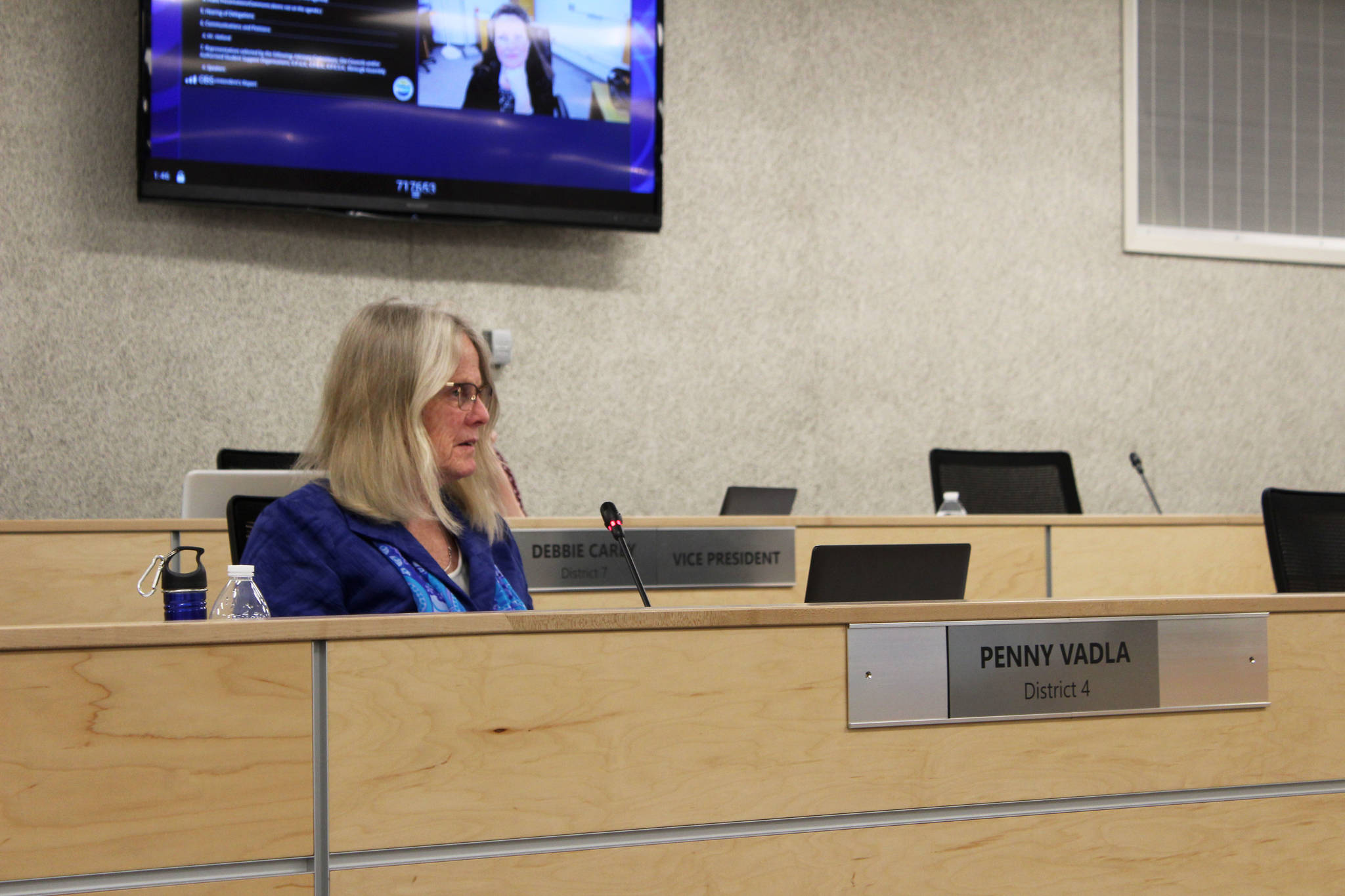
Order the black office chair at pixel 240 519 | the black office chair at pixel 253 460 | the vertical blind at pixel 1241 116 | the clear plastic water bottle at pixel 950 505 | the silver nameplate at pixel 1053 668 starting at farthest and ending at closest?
the vertical blind at pixel 1241 116 → the clear plastic water bottle at pixel 950 505 → the black office chair at pixel 253 460 → the black office chair at pixel 240 519 → the silver nameplate at pixel 1053 668

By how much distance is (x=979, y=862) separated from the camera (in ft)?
3.71

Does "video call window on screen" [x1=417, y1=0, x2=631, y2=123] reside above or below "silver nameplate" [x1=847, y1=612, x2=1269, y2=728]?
above

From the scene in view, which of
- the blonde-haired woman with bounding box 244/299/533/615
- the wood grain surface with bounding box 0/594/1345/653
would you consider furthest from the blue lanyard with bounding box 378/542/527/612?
the wood grain surface with bounding box 0/594/1345/653

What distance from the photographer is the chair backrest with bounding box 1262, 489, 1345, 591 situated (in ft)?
7.54

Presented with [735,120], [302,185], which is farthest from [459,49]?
[735,120]

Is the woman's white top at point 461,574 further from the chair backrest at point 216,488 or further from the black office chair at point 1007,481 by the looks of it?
the black office chair at point 1007,481

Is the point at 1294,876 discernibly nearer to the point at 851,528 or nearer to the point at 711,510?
the point at 851,528

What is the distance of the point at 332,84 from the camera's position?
402 cm

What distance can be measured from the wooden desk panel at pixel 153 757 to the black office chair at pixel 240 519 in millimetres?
948

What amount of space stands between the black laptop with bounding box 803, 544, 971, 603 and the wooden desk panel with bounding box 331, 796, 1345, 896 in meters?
0.27

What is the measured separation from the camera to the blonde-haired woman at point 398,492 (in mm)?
1584

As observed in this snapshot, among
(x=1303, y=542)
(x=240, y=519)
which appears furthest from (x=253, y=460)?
(x=1303, y=542)

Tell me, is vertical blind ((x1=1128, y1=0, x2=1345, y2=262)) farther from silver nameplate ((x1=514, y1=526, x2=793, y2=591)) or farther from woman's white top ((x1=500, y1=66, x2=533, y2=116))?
silver nameplate ((x1=514, y1=526, x2=793, y2=591))

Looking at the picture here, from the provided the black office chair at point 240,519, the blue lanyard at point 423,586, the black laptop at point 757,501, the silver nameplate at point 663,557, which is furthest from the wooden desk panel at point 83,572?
the black laptop at point 757,501
